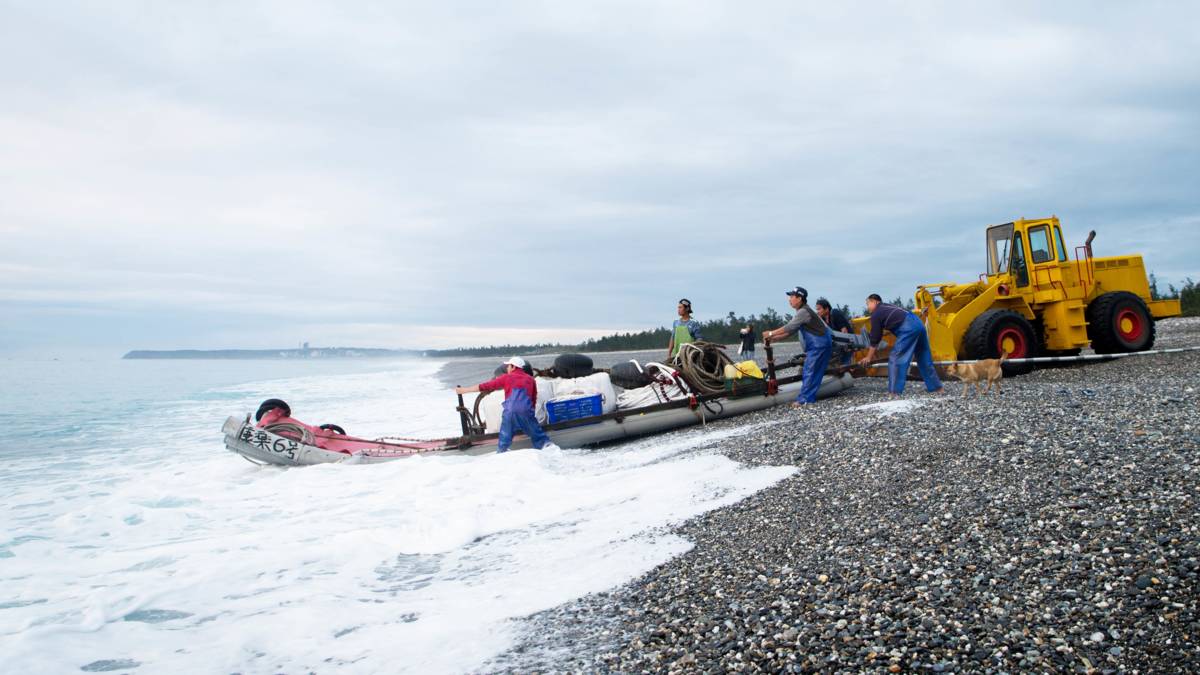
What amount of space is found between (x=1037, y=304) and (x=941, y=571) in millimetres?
12279

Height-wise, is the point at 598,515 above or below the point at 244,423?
below

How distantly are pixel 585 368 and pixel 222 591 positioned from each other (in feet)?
26.4

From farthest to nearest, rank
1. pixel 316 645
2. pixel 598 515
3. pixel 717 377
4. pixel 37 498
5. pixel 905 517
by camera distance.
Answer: pixel 717 377 → pixel 37 498 → pixel 598 515 → pixel 905 517 → pixel 316 645

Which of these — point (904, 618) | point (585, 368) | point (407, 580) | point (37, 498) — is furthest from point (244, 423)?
point (904, 618)

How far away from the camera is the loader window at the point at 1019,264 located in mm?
14172

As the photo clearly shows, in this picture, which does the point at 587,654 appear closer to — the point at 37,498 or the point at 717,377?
the point at 717,377

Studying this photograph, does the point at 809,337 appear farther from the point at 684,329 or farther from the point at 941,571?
the point at 941,571

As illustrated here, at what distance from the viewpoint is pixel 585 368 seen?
13.3 metres

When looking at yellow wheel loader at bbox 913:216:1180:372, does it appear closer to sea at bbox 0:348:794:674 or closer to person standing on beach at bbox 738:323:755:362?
person standing on beach at bbox 738:323:755:362

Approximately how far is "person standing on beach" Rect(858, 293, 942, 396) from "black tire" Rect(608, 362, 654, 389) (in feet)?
13.2

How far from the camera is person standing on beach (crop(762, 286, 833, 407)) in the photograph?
38.7 feet

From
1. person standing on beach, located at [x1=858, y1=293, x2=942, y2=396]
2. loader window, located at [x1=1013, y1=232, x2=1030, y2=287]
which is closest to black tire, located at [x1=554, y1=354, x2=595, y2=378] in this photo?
person standing on beach, located at [x1=858, y1=293, x2=942, y2=396]

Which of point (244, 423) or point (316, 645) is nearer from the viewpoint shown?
point (316, 645)

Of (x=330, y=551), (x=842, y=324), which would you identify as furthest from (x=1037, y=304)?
(x=330, y=551)
